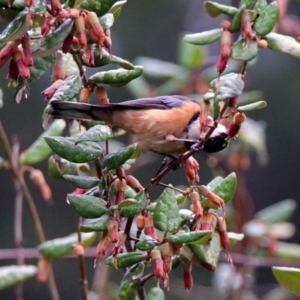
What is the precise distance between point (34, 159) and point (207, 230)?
78 centimetres

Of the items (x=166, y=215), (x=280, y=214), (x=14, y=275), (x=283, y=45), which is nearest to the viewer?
(x=166, y=215)

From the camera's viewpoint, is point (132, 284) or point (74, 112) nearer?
point (132, 284)

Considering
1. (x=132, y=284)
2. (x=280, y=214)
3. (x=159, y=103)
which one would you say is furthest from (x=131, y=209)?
(x=280, y=214)

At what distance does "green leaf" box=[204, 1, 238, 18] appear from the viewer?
140cm

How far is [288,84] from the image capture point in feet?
25.8

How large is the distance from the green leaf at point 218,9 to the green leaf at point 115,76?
7.9 inches

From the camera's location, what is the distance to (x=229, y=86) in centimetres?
120

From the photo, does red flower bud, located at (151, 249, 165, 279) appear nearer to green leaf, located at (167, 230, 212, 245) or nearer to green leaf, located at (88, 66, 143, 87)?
green leaf, located at (167, 230, 212, 245)

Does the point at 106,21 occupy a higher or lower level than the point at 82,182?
higher

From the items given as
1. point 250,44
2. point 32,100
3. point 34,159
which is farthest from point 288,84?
point 250,44

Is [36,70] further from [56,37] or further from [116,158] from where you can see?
[116,158]

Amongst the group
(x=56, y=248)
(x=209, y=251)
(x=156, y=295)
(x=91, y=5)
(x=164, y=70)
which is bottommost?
(x=164, y=70)

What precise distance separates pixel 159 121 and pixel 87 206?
0.65 metres

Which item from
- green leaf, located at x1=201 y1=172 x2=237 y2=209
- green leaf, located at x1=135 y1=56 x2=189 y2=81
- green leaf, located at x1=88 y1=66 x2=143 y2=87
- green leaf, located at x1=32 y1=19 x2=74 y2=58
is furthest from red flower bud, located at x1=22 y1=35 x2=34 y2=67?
green leaf, located at x1=135 y1=56 x2=189 y2=81
